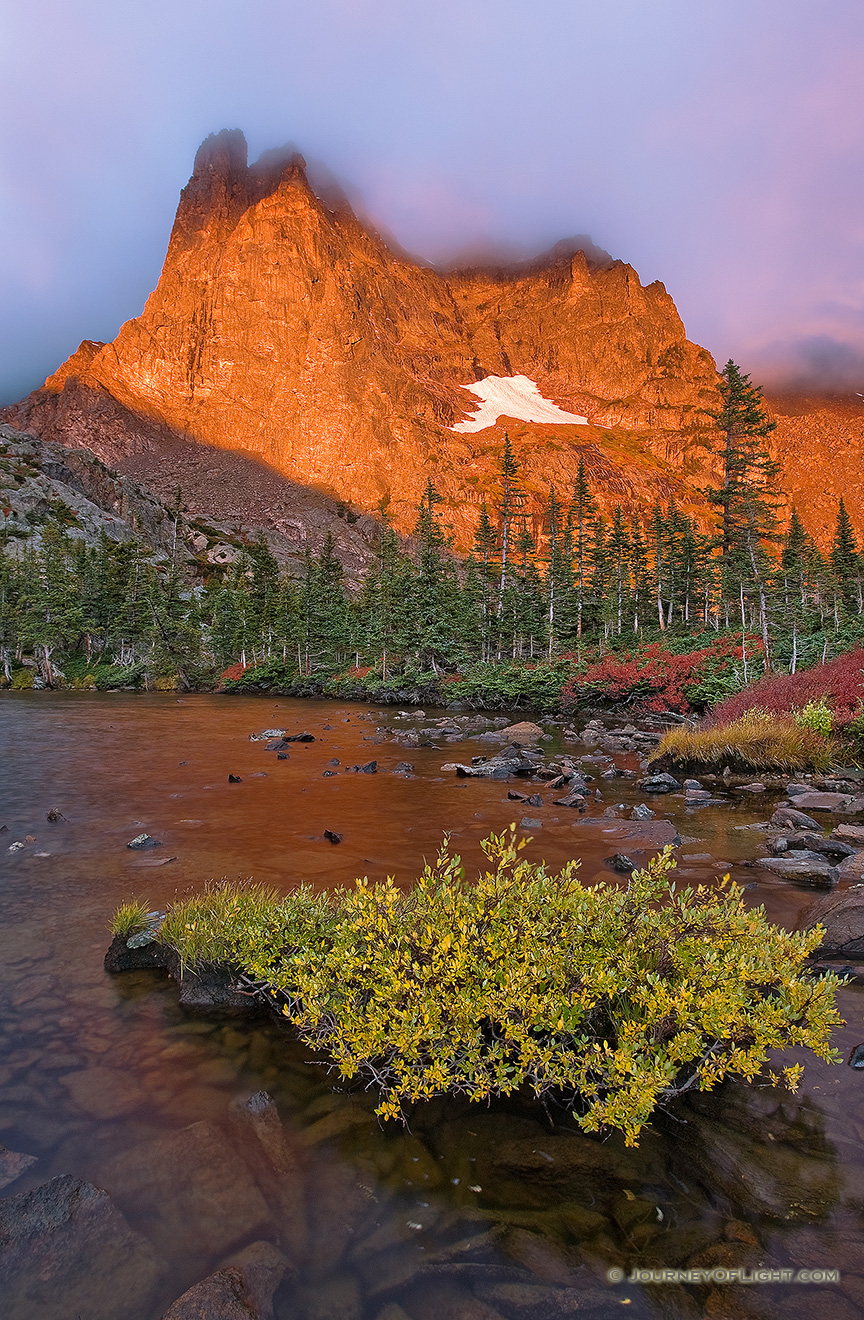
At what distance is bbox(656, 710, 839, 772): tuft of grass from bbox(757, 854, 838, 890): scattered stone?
29.2ft

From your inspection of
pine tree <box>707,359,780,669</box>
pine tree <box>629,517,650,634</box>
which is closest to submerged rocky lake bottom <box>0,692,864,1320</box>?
pine tree <box>707,359,780,669</box>

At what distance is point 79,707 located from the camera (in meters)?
44.0

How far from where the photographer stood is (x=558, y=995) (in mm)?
4641

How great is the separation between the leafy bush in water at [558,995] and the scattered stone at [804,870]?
18.6 ft

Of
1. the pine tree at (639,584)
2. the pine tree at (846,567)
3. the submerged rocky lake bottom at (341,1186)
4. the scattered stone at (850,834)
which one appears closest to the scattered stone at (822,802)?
the scattered stone at (850,834)

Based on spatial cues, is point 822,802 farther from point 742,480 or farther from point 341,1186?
point 742,480

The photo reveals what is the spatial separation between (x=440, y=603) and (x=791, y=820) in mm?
42538

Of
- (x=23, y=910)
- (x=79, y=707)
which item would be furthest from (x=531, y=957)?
(x=79, y=707)

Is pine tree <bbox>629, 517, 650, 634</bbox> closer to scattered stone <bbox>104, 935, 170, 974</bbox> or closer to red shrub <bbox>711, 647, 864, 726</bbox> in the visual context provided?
red shrub <bbox>711, 647, 864, 726</bbox>

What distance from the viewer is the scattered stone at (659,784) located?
17516mm

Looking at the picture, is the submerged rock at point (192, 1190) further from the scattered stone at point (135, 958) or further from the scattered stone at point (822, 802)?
the scattered stone at point (822, 802)

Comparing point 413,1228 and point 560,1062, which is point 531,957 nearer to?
point 560,1062

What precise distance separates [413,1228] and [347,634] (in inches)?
2470

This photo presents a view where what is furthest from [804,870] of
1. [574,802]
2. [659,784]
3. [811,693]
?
[811,693]
